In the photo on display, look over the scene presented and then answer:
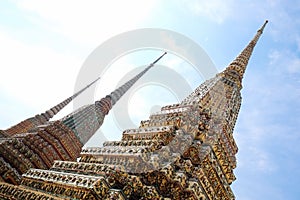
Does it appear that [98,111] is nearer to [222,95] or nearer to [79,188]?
[222,95]

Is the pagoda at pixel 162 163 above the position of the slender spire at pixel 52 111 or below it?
below

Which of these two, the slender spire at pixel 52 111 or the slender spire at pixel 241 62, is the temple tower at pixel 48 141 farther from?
the slender spire at pixel 241 62

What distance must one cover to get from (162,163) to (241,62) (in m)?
5.74

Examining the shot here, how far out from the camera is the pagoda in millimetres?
5045

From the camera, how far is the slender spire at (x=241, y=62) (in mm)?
9703

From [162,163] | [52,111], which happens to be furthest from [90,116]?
[162,163]

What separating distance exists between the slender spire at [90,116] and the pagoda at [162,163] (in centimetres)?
1246

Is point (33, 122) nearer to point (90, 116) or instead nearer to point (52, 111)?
point (52, 111)

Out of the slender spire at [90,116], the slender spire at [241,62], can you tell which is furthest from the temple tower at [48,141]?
the slender spire at [241,62]

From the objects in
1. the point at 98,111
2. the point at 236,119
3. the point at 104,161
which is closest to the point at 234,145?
the point at 236,119

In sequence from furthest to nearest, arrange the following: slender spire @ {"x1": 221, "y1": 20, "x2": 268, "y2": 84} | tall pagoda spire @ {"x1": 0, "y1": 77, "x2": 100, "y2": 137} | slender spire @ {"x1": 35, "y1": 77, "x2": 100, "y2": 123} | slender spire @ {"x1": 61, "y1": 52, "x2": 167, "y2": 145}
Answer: slender spire @ {"x1": 35, "y1": 77, "x2": 100, "y2": 123} → tall pagoda spire @ {"x1": 0, "y1": 77, "x2": 100, "y2": 137} → slender spire @ {"x1": 61, "y1": 52, "x2": 167, "y2": 145} → slender spire @ {"x1": 221, "y1": 20, "x2": 268, "y2": 84}

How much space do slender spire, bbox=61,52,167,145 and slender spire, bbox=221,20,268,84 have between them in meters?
11.8

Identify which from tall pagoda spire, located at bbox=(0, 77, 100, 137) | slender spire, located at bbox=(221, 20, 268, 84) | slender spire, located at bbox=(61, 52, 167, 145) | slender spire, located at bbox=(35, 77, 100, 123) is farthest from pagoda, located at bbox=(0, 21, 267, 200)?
slender spire, located at bbox=(35, 77, 100, 123)

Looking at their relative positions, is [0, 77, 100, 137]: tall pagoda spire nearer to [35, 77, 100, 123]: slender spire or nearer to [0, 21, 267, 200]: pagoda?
[35, 77, 100, 123]: slender spire
